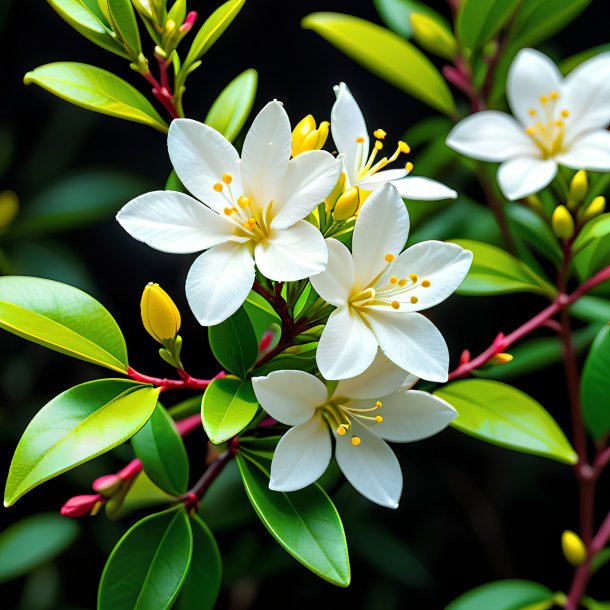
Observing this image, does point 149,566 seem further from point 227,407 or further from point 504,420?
point 504,420

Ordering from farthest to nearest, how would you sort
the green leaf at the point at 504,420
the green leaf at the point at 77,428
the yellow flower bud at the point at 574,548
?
the yellow flower bud at the point at 574,548 < the green leaf at the point at 504,420 < the green leaf at the point at 77,428

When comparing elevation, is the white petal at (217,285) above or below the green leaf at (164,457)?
above

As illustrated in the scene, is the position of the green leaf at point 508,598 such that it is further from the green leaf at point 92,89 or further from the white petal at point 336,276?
the green leaf at point 92,89

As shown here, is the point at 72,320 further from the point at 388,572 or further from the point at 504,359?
the point at 388,572

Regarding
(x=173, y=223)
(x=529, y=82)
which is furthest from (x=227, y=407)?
(x=529, y=82)

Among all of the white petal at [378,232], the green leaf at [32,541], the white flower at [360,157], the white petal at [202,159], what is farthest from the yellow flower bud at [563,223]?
the green leaf at [32,541]

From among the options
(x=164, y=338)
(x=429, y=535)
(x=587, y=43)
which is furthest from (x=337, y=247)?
(x=587, y=43)
